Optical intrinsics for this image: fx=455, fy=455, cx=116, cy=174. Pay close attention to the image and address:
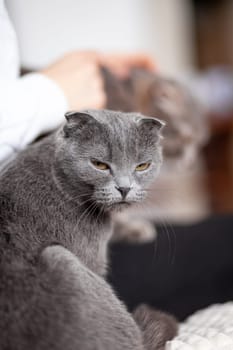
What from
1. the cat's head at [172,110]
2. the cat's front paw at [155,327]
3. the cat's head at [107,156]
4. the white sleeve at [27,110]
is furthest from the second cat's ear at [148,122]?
the cat's head at [172,110]

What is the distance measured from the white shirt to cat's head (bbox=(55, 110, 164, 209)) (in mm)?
119

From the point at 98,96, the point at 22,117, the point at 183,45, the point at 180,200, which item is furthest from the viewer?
the point at 183,45

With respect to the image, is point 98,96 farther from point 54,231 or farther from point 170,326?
point 170,326

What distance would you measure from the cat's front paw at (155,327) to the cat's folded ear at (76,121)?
0.38 m

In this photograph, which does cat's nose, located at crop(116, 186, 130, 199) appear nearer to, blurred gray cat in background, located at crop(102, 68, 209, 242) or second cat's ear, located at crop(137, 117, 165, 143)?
second cat's ear, located at crop(137, 117, 165, 143)

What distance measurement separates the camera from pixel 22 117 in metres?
0.94

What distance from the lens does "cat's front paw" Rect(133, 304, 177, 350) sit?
810 mm

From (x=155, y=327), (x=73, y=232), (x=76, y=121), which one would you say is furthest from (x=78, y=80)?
(x=155, y=327)

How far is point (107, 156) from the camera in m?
0.81

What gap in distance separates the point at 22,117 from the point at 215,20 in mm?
3595

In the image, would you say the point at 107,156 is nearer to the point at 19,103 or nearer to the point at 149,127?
the point at 149,127

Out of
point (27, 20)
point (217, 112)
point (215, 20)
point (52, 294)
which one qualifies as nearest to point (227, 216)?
point (217, 112)

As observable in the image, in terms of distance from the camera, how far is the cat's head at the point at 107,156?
2.67 feet

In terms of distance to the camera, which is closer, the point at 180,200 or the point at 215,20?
the point at 180,200
